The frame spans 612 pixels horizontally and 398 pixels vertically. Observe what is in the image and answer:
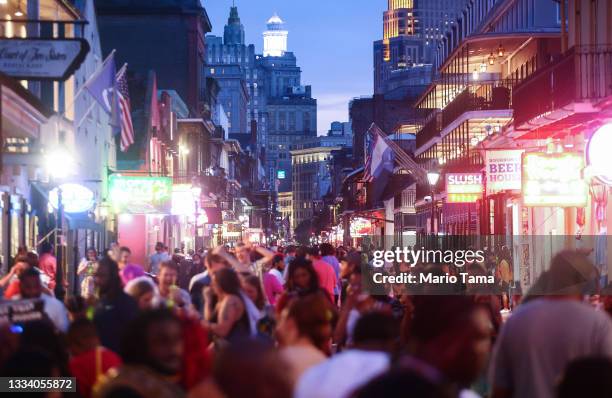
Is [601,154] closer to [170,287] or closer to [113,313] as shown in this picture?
[170,287]

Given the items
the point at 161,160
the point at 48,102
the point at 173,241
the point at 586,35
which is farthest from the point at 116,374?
the point at 173,241

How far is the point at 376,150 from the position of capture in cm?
3938

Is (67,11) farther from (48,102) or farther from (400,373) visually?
(400,373)

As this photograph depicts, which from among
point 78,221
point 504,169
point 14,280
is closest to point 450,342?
point 14,280

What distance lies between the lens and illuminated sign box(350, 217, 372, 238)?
8238cm

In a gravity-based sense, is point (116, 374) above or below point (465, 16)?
below

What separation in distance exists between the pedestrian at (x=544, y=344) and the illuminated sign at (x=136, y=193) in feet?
88.7

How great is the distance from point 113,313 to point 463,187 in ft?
92.7

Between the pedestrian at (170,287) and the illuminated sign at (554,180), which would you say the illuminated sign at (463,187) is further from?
the pedestrian at (170,287)

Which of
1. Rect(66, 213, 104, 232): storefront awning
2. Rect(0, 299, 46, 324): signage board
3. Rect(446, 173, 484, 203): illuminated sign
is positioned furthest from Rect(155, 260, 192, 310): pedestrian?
Rect(446, 173, 484, 203): illuminated sign

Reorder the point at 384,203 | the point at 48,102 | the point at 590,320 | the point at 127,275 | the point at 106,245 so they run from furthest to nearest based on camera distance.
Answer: the point at 384,203 → the point at 106,245 → the point at 48,102 → the point at 127,275 → the point at 590,320

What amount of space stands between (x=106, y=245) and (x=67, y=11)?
453 inches

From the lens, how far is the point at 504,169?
→ 29.1 meters

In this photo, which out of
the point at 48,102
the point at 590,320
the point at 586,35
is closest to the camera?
the point at 590,320
